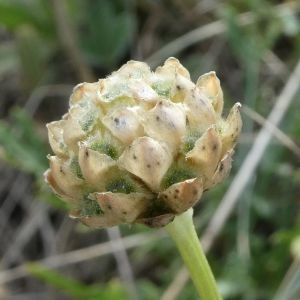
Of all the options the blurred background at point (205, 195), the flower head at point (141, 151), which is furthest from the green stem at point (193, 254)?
the blurred background at point (205, 195)

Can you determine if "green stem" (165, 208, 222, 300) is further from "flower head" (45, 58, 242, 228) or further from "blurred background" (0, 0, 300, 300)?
"blurred background" (0, 0, 300, 300)

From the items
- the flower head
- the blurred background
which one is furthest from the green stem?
the blurred background

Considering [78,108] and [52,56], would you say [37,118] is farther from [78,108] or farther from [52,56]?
[78,108]

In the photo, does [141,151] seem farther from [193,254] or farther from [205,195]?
[205,195]

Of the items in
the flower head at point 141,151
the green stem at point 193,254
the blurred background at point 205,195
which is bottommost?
the green stem at point 193,254

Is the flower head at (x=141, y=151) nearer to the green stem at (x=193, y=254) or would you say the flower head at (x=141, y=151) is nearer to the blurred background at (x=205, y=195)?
the green stem at (x=193, y=254)

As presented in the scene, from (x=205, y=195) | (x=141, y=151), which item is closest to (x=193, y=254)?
(x=141, y=151)

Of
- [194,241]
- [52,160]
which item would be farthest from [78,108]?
[194,241]
